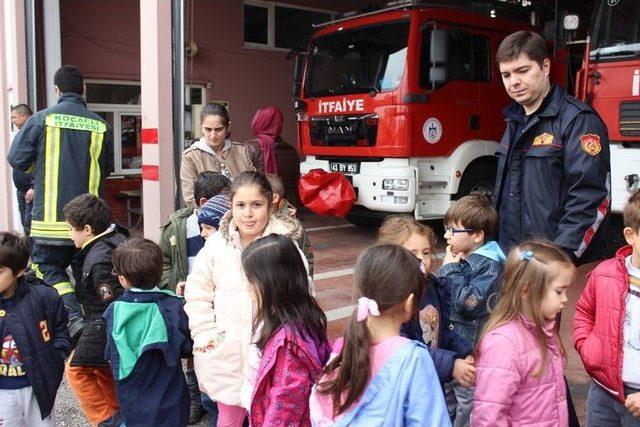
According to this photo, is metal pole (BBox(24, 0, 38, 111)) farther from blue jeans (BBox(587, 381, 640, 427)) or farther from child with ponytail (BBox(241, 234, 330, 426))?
blue jeans (BBox(587, 381, 640, 427))

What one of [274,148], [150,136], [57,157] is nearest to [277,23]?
[274,148]

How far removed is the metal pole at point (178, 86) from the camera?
4.94 meters

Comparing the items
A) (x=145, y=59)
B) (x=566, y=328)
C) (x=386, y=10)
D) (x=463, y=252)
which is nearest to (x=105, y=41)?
(x=386, y=10)

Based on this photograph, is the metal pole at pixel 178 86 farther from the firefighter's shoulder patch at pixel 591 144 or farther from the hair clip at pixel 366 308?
the hair clip at pixel 366 308

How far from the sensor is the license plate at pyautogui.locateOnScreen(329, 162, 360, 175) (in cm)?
775

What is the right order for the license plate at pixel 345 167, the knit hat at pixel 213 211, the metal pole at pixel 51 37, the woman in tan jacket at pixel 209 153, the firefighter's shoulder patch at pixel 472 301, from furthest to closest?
the metal pole at pixel 51 37
the license plate at pixel 345 167
the woman in tan jacket at pixel 209 153
the knit hat at pixel 213 211
the firefighter's shoulder patch at pixel 472 301

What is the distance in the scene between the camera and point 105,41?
10.1 metres

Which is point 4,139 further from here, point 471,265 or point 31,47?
point 471,265

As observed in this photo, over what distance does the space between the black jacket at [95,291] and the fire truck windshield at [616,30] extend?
4.93 metres

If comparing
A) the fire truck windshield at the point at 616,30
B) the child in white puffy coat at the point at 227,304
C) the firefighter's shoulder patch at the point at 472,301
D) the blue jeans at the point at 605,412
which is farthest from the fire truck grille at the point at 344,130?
the blue jeans at the point at 605,412

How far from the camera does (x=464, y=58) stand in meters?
7.52

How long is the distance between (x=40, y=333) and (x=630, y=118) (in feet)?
17.1

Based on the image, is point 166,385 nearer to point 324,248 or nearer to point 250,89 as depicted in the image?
point 324,248

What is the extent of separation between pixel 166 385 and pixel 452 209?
1.49 metres
